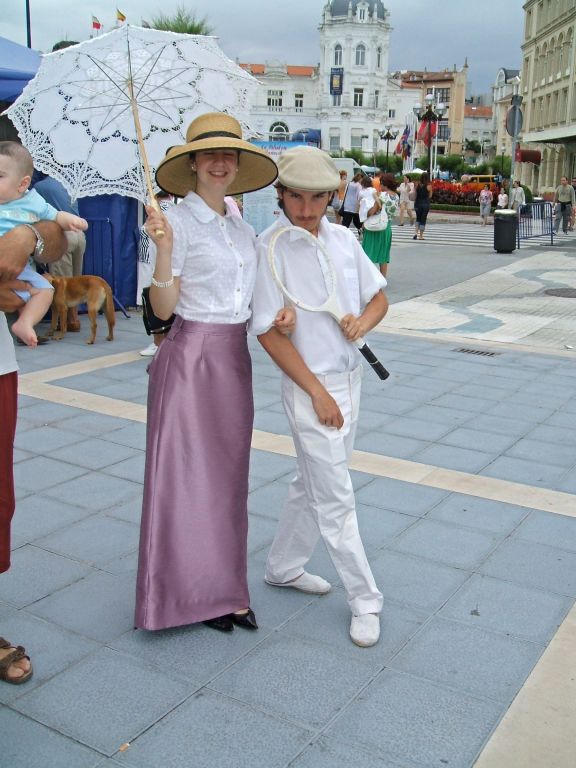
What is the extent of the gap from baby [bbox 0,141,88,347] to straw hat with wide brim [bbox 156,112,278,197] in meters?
0.45

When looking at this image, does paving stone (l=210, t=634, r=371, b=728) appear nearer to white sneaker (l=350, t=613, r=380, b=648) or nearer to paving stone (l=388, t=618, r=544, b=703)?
white sneaker (l=350, t=613, r=380, b=648)

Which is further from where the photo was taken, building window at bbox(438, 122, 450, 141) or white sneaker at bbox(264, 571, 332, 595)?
building window at bbox(438, 122, 450, 141)

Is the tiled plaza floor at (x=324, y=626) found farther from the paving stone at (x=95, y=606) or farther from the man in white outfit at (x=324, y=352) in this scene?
the man in white outfit at (x=324, y=352)

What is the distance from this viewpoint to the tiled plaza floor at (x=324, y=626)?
2488 millimetres

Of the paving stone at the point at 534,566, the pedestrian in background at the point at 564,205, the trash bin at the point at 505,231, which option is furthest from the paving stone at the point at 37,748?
the pedestrian in background at the point at 564,205

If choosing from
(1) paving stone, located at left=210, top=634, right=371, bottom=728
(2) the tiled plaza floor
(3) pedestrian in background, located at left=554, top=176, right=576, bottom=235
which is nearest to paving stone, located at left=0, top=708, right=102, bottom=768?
(2) the tiled plaza floor

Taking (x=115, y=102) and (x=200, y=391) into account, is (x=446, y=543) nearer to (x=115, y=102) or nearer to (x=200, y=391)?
(x=200, y=391)

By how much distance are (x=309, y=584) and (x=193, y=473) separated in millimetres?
838

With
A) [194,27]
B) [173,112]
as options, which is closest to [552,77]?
[194,27]

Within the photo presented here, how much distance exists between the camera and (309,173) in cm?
279

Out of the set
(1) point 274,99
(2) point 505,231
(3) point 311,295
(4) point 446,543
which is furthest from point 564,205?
(1) point 274,99

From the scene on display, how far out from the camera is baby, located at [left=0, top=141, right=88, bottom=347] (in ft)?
7.64

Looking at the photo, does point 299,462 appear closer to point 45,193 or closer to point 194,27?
point 45,193

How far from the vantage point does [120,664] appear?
2.87m
